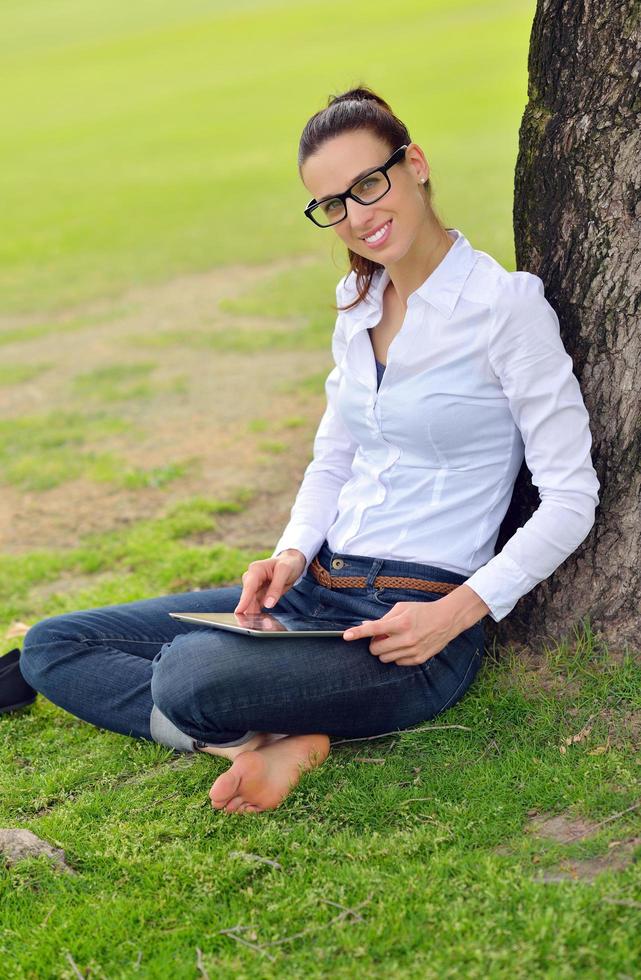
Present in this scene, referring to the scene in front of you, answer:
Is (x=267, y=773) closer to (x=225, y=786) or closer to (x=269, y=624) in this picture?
(x=225, y=786)

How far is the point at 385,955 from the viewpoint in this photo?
257 cm

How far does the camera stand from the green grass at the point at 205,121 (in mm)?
14727

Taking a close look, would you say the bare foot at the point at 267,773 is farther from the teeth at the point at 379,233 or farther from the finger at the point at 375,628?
the teeth at the point at 379,233

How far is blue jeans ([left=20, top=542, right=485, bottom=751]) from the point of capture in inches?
124

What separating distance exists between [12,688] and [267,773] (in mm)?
1259

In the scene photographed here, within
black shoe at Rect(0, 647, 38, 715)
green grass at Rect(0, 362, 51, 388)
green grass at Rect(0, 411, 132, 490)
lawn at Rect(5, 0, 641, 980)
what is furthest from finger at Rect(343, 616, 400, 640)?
green grass at Rect(0, 362, 51, 388)

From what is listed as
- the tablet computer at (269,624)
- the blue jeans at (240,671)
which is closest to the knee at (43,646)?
the blue jeans at (240,671)

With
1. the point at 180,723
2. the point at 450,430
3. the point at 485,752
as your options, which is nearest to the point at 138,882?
the point at 180,723

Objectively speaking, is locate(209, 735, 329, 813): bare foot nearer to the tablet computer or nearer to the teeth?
the tablet computer

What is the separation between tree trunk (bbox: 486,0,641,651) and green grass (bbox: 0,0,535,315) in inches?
230

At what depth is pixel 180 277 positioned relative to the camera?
13.4 meters

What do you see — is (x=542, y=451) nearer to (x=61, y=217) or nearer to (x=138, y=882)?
(x=138, y=882)

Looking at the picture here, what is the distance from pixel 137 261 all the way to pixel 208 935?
12.5 meters

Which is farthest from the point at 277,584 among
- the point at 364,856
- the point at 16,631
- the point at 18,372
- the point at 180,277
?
the point at 180,277
